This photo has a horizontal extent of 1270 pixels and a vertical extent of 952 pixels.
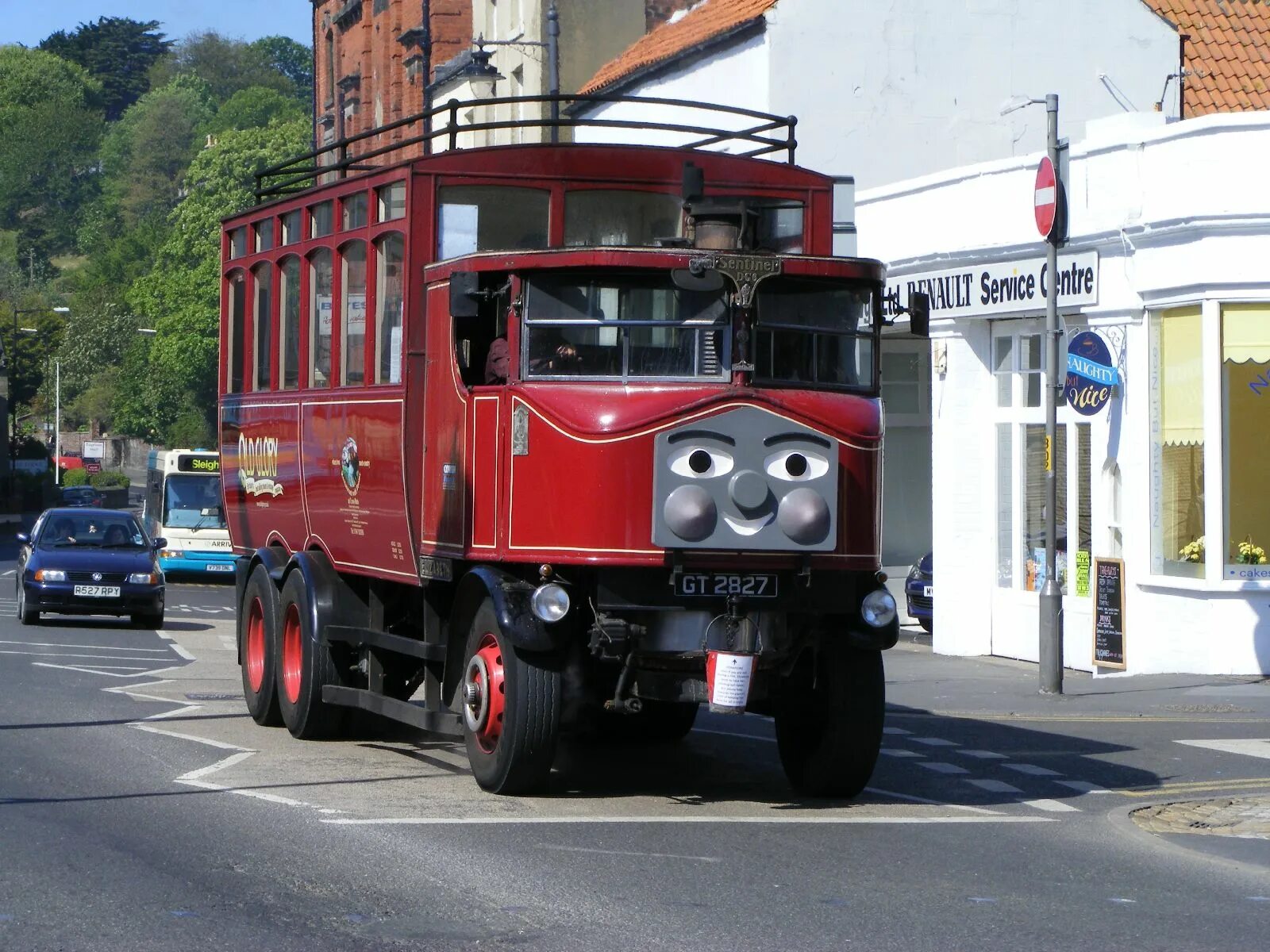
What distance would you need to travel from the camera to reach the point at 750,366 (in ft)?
37.0

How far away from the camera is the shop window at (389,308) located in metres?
12.8

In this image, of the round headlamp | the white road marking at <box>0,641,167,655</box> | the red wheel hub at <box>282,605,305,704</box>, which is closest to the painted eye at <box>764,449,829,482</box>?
the round headlamp

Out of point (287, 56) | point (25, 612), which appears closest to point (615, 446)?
point (25, 612)

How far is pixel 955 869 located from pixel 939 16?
73.6ft

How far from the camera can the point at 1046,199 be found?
19109mm

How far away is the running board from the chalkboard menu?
9561 mm

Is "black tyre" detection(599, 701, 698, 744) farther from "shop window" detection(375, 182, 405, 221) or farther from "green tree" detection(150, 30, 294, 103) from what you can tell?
"green tree" detection(150, 30, 294, 103)

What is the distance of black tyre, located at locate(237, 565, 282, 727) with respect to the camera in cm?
1509

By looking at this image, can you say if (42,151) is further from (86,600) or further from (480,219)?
(480,219)

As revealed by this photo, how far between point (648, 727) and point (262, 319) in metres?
4.46

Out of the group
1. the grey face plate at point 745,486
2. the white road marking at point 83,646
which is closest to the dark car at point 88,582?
the white road marking at point 83,646

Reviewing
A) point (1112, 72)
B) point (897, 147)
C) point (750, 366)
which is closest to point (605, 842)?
point (750, 366)

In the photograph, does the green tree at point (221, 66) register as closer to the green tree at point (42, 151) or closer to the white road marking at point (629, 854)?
the green tree at point (42, 151)

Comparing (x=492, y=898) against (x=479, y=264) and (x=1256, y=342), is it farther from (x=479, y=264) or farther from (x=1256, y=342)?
(x=1256, y=342)
